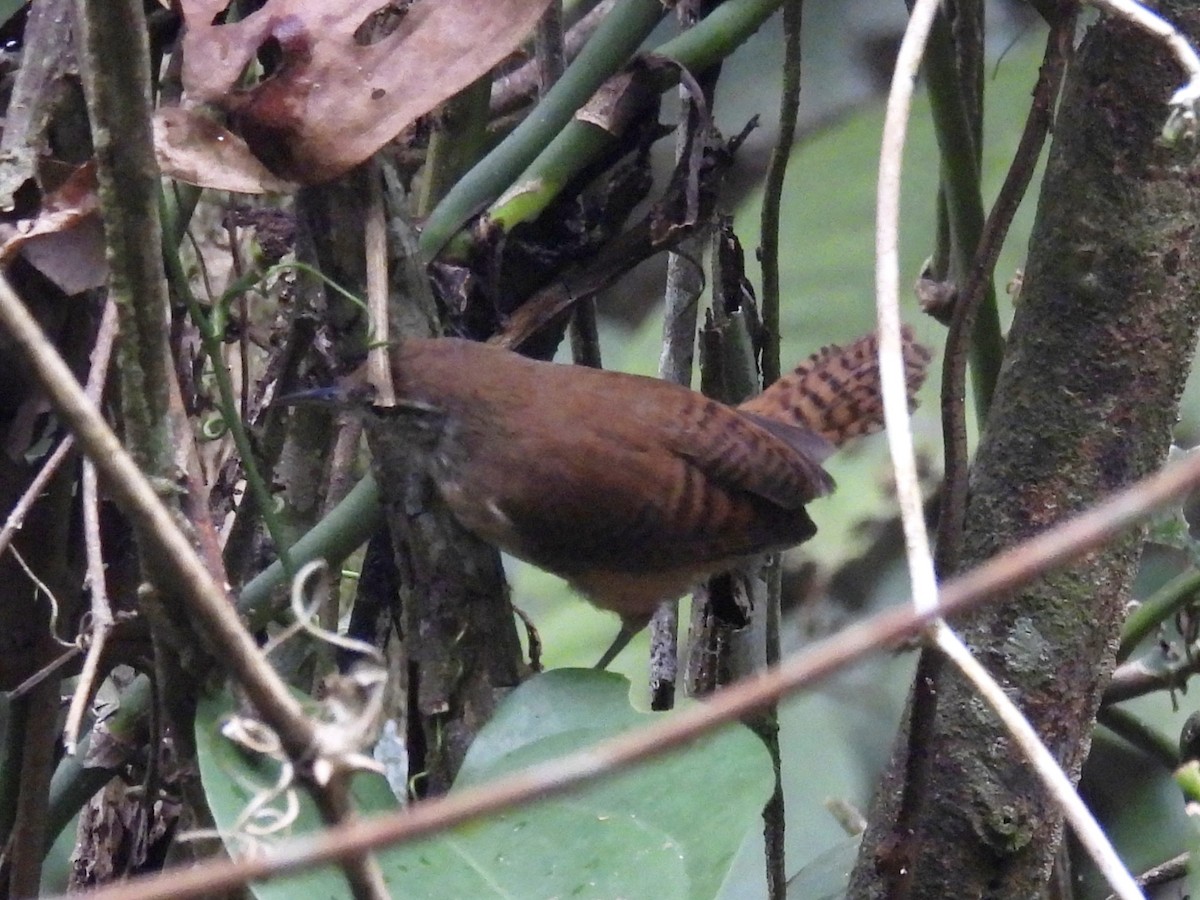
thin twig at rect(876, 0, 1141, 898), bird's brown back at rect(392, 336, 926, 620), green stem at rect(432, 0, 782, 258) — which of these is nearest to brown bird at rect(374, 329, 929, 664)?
bird's brown back at rect(392, 336, 926, 620)

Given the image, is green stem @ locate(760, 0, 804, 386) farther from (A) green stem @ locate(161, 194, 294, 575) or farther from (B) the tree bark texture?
(A) green stem @ locate(161, 194, 294, 575)

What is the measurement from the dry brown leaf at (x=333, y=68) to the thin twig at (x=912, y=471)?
0.58m

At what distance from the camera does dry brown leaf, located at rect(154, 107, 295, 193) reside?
1.31m

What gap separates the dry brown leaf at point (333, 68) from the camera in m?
1.32

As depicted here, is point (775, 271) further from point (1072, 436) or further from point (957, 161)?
point (1072, 436)

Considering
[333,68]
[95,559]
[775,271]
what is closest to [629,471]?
[775,271]

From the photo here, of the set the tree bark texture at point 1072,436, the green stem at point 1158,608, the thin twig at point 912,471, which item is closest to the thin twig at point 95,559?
the thin twig at point 912,471

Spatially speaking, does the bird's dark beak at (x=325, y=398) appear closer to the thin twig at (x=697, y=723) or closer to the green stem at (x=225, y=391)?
the green stem at (x=225, y=391)

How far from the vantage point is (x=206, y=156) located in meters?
1.33

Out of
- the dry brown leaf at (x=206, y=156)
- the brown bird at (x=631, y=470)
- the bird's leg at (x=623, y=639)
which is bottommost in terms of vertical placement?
the bird's leg at (x=623, y=639)

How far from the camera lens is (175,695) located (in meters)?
1.12

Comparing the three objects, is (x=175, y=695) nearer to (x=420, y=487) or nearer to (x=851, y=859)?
(x=420, y=487)

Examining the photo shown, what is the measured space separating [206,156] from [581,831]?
29.6 inches

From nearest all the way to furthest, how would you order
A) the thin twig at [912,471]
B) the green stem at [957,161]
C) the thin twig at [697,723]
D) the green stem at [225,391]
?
the thin twig at [697,723] → the thin twig at [912,471] → the green stem at [225,391] → the green stem at [957,161]
